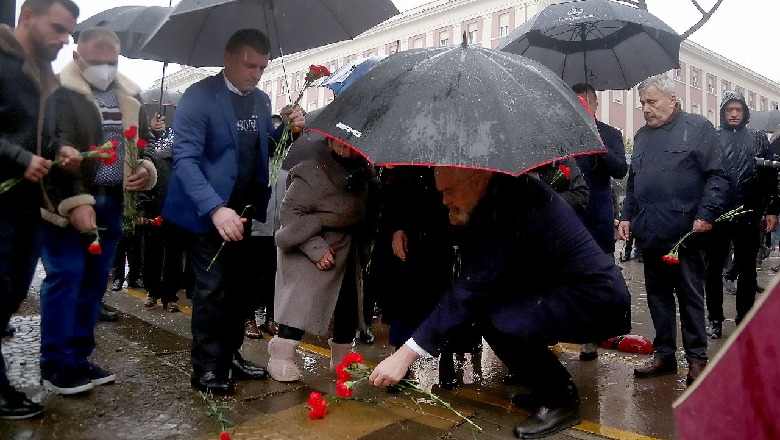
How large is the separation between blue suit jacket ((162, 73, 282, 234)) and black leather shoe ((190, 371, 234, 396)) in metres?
0.83

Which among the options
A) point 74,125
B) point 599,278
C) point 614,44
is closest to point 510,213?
point 599,278

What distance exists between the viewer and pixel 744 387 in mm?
892

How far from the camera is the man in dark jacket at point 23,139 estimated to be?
2.96 meters

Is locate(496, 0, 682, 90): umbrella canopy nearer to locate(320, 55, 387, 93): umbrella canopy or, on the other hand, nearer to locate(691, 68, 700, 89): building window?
locate(320, 55, 387, 93): umbrella canopy

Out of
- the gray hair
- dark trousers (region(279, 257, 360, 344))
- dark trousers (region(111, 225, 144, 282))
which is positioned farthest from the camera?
dark trousers (region(111, 225, 144, 282))

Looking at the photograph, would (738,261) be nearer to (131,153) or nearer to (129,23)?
(131,153)

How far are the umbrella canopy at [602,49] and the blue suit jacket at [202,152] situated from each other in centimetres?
246

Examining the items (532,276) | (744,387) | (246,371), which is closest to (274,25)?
(246,371)

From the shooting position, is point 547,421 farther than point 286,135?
No

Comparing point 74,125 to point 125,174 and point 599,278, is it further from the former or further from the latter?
point 599,278

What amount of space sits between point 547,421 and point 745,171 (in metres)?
4.26

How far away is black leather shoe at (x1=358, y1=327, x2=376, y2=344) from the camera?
5.30 meters

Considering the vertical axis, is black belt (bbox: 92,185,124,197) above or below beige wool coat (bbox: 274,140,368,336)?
above

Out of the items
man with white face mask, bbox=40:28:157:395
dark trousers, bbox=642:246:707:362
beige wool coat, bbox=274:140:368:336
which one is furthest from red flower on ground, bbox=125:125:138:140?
dark trousers, bbox=642:246:707:362
